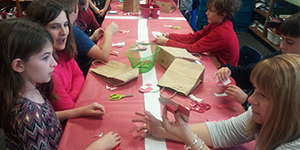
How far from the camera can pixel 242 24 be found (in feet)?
14.0

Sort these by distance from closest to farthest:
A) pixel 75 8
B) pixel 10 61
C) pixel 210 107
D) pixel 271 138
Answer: pixel 271 138 < pixel 10 61 < pixel 210 107 < pixel 75 8

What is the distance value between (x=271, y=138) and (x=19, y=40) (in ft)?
3.18

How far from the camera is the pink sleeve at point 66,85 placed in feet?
3.74

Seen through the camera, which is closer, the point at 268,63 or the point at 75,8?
the point at 268,63

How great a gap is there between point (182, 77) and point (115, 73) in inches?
15.8

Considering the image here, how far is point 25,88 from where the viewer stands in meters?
0.90

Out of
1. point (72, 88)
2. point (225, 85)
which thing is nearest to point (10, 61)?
point (72, 88)

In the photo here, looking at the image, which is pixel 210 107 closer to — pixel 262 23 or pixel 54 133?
pixel 54 133

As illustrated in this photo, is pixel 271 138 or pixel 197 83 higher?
pixel 271 138

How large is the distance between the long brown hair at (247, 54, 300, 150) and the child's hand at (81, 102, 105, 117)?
673mm

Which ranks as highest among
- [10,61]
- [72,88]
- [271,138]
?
[10,61]

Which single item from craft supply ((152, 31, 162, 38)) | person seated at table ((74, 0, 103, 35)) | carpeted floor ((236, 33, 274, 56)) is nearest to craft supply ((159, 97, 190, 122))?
craft supply ((152, 31, 162, 38))

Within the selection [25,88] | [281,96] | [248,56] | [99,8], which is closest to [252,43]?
[248,56]

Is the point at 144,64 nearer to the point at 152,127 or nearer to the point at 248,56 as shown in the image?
the point at 152,127
